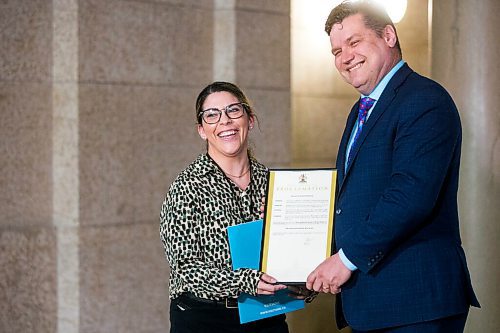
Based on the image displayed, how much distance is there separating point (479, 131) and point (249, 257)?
2.65 m

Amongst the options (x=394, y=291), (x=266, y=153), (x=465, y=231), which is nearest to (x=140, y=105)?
(x=266, y=153)

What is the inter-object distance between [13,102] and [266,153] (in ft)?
5.77

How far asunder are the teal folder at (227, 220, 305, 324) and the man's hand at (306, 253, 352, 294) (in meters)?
0.29

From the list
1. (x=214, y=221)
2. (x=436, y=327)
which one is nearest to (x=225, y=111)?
(x=214, y=221)

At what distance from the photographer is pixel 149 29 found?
214 inches

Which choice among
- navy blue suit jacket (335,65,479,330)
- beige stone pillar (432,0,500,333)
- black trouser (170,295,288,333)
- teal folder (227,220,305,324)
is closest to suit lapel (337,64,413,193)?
navy blue suit jacket (335,65,479,330)

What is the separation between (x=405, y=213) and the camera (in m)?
3.01

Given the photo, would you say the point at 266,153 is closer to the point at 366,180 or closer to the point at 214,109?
the point at 214,109

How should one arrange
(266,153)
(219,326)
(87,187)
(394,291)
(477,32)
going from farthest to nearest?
(266,153), (477,32), (87,187), (219,326), (394,291)

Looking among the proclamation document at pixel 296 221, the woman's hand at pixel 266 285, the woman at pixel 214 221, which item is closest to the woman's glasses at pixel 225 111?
the woman at pixel 214 221

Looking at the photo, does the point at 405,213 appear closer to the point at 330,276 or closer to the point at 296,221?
the point at 330,276

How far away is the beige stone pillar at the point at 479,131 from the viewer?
18.3 ft

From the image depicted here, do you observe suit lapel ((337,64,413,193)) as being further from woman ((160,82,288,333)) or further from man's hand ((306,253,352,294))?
woman ((160,82,288,333))

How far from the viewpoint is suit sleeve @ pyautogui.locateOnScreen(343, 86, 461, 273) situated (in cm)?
302
